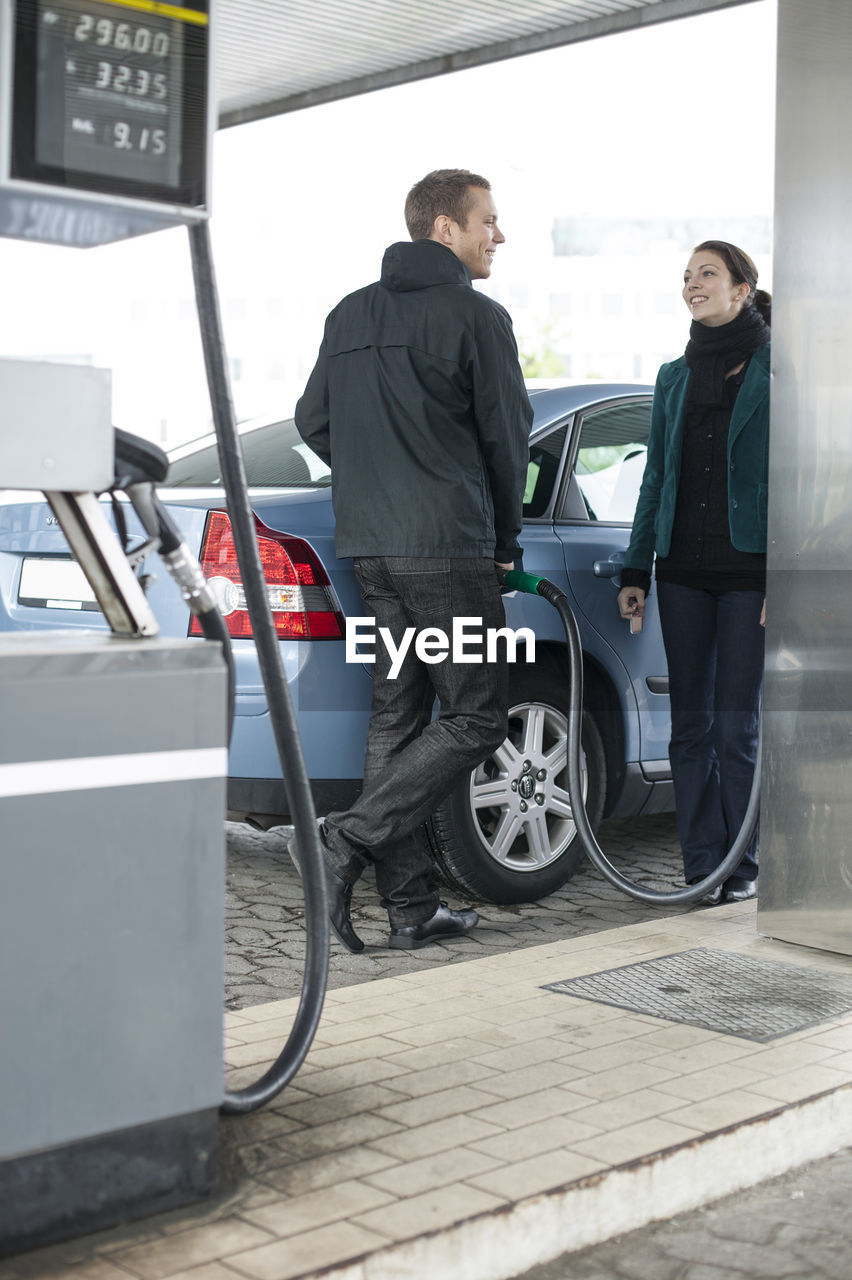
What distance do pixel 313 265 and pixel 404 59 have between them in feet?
236

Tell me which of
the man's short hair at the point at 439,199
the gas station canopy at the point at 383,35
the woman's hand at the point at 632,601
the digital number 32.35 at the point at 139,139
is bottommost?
the woman's hand at the point at 632,601

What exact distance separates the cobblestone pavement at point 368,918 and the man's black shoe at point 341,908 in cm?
5

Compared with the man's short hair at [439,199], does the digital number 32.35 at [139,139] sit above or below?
below

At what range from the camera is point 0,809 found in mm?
2328

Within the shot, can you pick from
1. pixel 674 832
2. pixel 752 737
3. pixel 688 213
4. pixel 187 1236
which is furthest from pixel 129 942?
pixel 688 213

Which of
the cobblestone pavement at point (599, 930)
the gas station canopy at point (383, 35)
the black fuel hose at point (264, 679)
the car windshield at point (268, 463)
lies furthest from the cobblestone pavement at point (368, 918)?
the gas station canopy at point (383, 35)

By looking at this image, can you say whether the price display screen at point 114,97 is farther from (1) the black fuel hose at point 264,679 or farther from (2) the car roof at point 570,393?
(2) the car roof at point 570,393

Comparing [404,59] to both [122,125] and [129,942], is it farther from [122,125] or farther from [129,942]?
[129,942]

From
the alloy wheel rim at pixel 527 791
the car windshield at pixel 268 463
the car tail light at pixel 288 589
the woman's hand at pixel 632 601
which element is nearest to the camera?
the car tail light at pixel 288 589

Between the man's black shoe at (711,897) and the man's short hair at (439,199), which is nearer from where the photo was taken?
the man's short hair at (439,199)

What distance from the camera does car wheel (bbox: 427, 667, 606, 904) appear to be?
16.5 feet

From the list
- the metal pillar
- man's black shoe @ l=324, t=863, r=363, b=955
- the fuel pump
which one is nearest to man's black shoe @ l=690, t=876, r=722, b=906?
the metal pillar

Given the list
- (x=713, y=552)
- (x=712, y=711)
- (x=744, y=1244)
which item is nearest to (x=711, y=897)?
(x=712, y=711)

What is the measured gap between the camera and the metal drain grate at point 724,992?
147 inches
